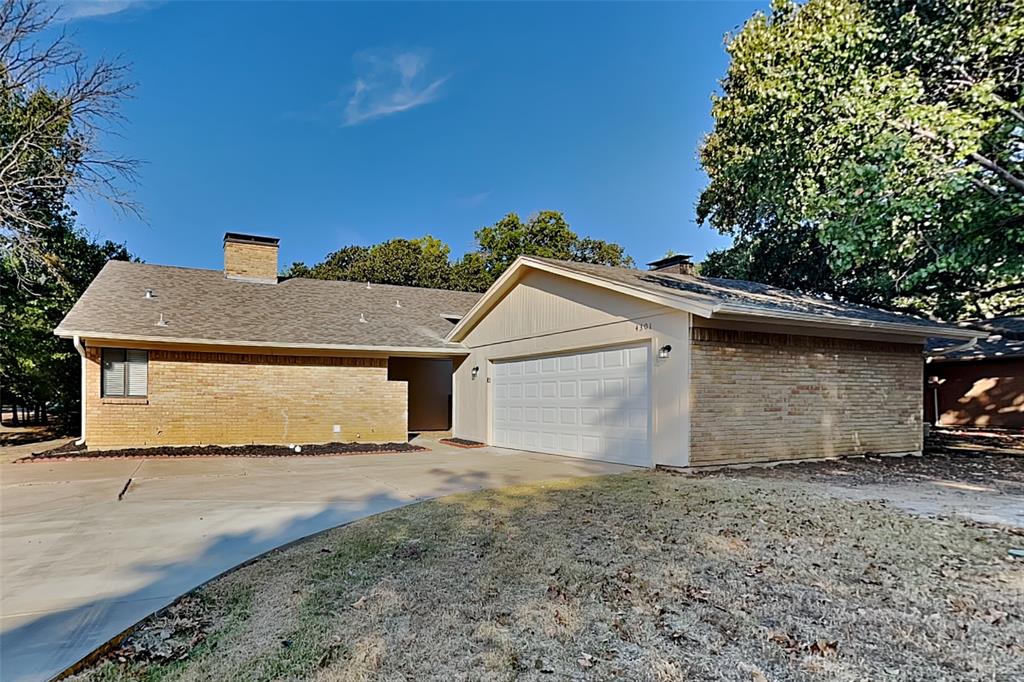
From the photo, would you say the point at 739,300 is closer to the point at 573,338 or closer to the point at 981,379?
the point at 573,338

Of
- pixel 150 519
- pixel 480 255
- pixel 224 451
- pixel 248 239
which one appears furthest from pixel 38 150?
pixel 480 255

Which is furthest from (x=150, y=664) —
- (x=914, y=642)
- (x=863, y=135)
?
(x=863, y=135)

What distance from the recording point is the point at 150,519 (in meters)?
6.22

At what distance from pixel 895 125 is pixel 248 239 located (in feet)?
51.9

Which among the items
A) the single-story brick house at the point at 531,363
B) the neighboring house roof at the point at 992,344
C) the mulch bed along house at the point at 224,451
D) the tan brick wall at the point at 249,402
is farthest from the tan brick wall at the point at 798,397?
the neighboring house roof at the point at 992,344

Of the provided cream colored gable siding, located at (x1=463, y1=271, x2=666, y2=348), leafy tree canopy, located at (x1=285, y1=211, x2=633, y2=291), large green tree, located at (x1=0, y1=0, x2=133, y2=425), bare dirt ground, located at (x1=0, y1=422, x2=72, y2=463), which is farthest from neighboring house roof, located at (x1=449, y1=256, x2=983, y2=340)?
leafy tree canopy, located at (x1=285, y1=211, x2=633, y2=291)

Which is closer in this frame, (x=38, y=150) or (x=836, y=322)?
(x=836, y=322)

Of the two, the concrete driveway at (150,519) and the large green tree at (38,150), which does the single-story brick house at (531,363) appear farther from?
the large green tree at (38,150)

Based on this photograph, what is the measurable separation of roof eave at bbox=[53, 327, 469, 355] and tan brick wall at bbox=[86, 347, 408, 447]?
580mm

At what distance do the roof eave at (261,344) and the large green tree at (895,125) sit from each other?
860cm

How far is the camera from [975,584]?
4.11 meters

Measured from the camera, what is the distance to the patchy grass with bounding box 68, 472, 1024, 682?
3.04 meters

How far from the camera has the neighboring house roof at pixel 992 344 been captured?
62.7ft

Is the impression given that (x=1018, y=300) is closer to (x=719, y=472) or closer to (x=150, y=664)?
(x=719, y=472)
